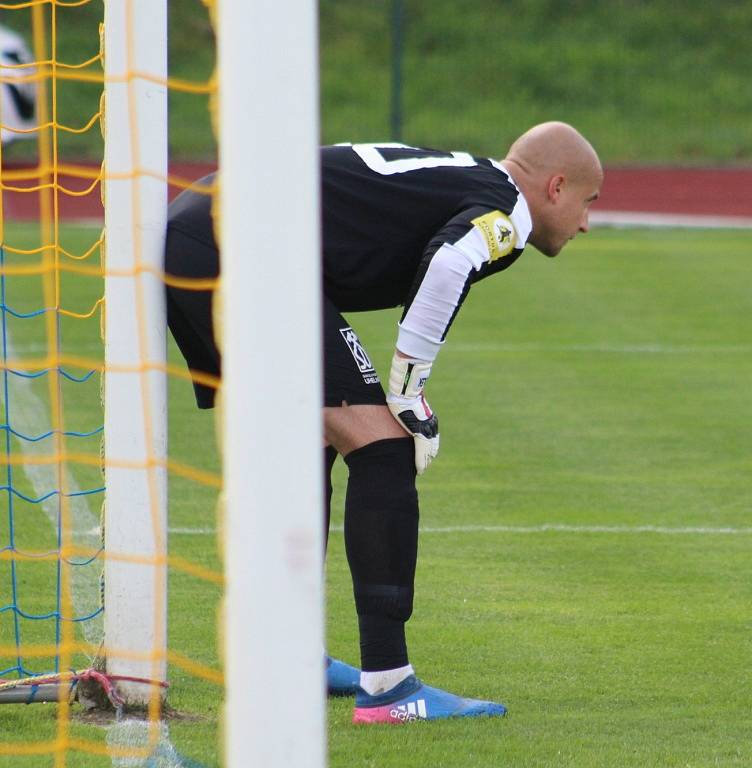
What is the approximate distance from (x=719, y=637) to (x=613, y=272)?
355 inches

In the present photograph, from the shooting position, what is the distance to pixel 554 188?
4234 millimetres

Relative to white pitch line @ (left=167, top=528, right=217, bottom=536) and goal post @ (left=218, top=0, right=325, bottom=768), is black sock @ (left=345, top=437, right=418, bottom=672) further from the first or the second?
white pitch line @ (left=167, top=528, right=217, bottom=536)

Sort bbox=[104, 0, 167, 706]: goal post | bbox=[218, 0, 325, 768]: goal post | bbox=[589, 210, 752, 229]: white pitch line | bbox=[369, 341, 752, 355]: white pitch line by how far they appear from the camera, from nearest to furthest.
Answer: bbox=[218, 0, 325, 768]: goal post
bbox=[104, 0, 167, 706]: goal post
bbox=[369, 341, 752, 355]: white pitch line
bbox=[589, 210, 752, 229]: white pitch line

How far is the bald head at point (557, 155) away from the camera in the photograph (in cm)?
421

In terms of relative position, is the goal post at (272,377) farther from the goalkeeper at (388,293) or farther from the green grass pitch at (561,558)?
the goalkeeper at (388,293)

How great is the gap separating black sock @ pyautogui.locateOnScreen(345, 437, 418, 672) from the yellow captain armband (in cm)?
51

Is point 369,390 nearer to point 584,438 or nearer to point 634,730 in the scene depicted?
point 634,730

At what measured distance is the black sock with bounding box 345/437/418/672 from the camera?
3.99 meters

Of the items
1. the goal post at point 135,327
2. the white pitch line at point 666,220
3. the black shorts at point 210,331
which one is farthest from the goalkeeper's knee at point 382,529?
the white pitch line at point 666,220

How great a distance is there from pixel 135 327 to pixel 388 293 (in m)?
0.73

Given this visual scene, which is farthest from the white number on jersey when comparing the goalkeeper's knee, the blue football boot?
the blue football boot

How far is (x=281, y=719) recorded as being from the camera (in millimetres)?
2430

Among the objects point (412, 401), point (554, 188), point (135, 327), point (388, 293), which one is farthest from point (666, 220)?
point (135, 327)

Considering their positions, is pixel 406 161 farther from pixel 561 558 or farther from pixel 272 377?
pixel 561 558
